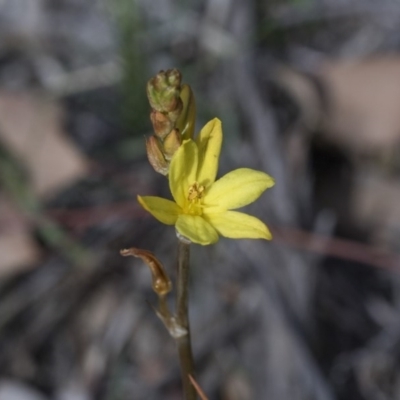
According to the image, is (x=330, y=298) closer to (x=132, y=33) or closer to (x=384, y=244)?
(x=384, y=244)

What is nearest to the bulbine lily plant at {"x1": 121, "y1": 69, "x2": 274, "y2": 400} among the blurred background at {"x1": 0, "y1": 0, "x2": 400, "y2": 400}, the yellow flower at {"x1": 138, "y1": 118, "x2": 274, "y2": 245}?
the yellow flower at {"x1": 138, "y1": 118, "x2": 274, "y2": 245}

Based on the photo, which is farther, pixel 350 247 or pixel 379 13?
pixel 379 13

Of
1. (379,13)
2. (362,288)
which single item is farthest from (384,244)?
(379,13)

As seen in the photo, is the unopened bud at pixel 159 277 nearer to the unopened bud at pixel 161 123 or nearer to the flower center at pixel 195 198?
the flower center at pixel 195 198

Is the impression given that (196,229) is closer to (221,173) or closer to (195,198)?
(195,198)

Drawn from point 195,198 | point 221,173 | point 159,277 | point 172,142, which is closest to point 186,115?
point 172,142

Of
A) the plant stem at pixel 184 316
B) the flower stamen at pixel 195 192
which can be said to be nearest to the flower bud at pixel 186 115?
the flower stamen at pixel 195 192

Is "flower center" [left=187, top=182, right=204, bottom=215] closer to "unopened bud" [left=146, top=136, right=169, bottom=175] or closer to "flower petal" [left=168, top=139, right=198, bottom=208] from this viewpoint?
"flower petal" [left=168, top=139, right=198, bottom=208]

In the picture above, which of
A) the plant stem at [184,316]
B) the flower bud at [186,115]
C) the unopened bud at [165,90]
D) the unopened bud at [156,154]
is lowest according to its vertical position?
the plant stem at [184,316]
